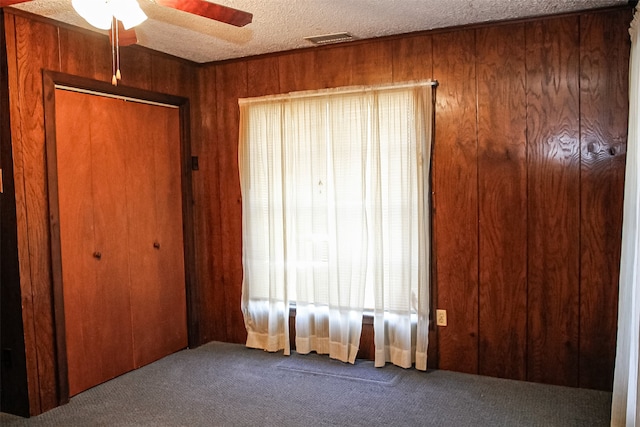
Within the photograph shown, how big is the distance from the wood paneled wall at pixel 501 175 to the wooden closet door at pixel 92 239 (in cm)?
17

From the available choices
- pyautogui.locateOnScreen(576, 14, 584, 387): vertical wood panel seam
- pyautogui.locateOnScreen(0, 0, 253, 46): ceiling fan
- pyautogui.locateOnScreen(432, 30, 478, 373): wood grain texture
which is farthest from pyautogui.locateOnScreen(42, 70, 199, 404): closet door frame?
pyautogui.locateOnScreen(576, 14, 584, 387): vertical wood panel seam

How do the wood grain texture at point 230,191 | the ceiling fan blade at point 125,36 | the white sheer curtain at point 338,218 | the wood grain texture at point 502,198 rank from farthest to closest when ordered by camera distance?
the wood grain texture at point 230,191, the white sheer curtain at point 338,218, the wood grain texture at point 502,198, the ceiling fan blade at point 125,36

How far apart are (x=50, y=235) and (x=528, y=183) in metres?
2.98

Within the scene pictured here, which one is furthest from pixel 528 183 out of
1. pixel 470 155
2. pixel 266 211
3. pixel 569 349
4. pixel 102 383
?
pixel 102 383

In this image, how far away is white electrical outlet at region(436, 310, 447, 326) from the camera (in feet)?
11.9

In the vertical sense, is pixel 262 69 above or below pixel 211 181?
above

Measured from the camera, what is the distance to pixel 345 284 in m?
3.80

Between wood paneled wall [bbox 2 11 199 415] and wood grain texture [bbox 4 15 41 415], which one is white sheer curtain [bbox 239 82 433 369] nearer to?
wood paneled wall [bbox 2 11 199 415]

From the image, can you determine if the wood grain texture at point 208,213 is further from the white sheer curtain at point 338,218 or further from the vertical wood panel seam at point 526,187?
the vertical wood panel seam at point 526,187

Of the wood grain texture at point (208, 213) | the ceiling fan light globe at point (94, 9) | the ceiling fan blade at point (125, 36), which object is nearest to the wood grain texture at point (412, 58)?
the wood grain texture at point (208, 213)

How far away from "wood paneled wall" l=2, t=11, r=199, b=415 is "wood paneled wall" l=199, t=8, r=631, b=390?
1.82 metres

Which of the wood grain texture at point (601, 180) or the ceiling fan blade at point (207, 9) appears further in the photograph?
the wood grain texture at point (601, 180)

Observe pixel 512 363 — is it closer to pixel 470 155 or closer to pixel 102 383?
pixel 470 155

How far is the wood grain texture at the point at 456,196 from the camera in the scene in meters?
3.48
